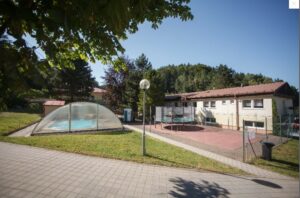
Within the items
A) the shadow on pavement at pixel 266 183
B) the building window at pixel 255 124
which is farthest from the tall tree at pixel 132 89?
the shadow on pavement at pixel 266 183

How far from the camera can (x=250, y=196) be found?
6316 mm

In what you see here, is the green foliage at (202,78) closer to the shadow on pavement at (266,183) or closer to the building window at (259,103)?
the building window at (259,103)

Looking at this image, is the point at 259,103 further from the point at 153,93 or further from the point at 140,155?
the point at 140,155

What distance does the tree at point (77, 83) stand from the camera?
1576 inches

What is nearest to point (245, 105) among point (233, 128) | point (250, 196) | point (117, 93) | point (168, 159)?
point (233, 128)

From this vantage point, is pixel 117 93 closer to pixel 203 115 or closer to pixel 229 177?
pixel 203 115

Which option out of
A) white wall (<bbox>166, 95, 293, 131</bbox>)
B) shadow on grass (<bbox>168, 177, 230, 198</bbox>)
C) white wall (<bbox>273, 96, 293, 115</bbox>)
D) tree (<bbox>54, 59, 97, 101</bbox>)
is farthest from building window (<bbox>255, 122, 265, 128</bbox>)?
tree (<bbox>54, 59, 97, 101</bbox>)

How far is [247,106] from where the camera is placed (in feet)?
79.4

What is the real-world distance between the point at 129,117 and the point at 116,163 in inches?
844

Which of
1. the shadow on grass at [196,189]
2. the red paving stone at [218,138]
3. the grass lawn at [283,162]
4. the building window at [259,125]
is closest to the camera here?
the shadow on grass at [196,189]

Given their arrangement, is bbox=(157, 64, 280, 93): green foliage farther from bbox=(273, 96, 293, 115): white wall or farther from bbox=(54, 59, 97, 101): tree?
bbox=(273, 96, 293, 115): white wall

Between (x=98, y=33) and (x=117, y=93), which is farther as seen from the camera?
(x=117, y=93)

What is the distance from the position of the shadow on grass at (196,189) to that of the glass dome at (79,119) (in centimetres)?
1218

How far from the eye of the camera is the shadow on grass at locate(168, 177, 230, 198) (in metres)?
6.23
